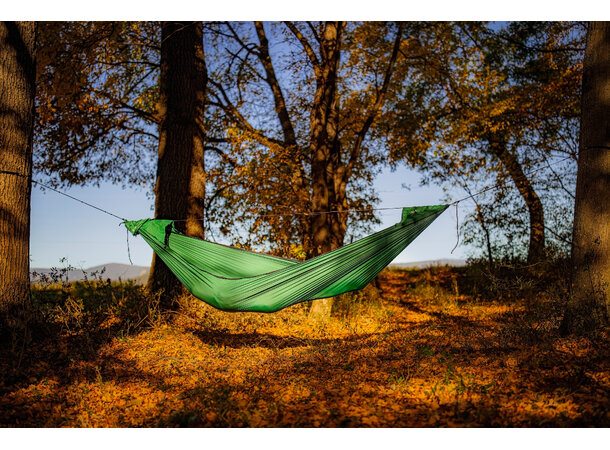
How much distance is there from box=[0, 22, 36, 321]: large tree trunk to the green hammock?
89 cm

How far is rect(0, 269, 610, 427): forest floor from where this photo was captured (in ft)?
7.27

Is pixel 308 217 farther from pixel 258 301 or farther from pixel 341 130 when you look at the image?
pixel 258 301

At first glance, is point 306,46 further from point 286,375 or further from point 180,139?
point 286,375

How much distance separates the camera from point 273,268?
3.25 metres

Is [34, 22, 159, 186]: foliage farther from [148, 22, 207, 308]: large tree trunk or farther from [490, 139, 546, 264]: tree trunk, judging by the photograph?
[490, 139, 546, 264]: tree trunk

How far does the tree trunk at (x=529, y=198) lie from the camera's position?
7.11m

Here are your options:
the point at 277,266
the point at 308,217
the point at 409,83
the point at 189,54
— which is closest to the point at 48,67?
the point at 189,54

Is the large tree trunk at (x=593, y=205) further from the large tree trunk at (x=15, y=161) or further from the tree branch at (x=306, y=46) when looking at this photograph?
the large tree trunk at (x=15, y=161)

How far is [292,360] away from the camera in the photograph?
323cm

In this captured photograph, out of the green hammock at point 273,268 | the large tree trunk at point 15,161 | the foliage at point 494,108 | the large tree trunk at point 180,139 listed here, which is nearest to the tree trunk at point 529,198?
the foliage at point 494,108

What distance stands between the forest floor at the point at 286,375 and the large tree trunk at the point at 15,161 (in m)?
0.44

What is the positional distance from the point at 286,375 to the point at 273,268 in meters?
0.75

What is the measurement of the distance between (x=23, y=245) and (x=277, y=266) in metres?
1.82

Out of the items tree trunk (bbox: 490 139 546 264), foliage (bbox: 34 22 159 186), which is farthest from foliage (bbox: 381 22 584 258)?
foliage (bbox: 34 22 159 186)
